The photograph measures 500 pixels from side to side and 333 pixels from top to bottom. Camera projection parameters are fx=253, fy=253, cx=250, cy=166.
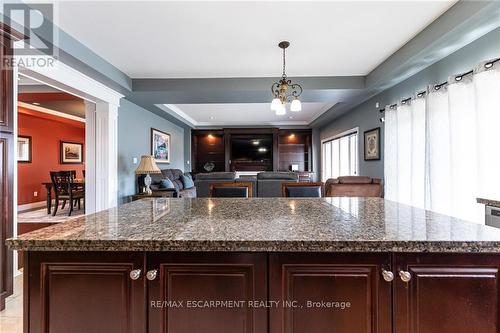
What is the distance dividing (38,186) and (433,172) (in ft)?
27.4

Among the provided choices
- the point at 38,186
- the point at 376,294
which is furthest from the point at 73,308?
the point at 38,186

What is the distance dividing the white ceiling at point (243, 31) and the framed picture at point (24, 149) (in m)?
4.35

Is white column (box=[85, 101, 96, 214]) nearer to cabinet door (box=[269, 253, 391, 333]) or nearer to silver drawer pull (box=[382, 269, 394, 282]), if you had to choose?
cabinet door (box=[269, 253, 391, 333])

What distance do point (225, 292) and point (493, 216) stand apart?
210 centimetres

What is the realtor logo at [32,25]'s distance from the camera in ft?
6.76

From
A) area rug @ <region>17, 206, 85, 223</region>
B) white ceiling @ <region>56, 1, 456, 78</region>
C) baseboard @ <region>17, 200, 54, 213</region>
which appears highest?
white ceiling @ <region>56, 1, 456, 78</region>

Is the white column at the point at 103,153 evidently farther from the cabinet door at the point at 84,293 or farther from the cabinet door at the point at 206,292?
the cabinet door at the point at 206,292

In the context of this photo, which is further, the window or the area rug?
the window

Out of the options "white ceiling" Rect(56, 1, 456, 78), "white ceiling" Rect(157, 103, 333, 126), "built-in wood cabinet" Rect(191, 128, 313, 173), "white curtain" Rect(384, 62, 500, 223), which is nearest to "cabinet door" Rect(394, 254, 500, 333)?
"white curtain" Rect(384, 62, 500, 223)

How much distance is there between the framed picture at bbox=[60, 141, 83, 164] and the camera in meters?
7.20

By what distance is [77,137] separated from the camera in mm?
7750

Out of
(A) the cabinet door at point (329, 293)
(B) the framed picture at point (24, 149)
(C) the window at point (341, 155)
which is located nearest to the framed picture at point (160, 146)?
(B) the framed picture at point (24, 149)

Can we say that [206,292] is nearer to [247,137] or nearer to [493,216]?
[493,216]

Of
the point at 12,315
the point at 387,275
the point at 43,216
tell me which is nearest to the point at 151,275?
the point at 387,275
